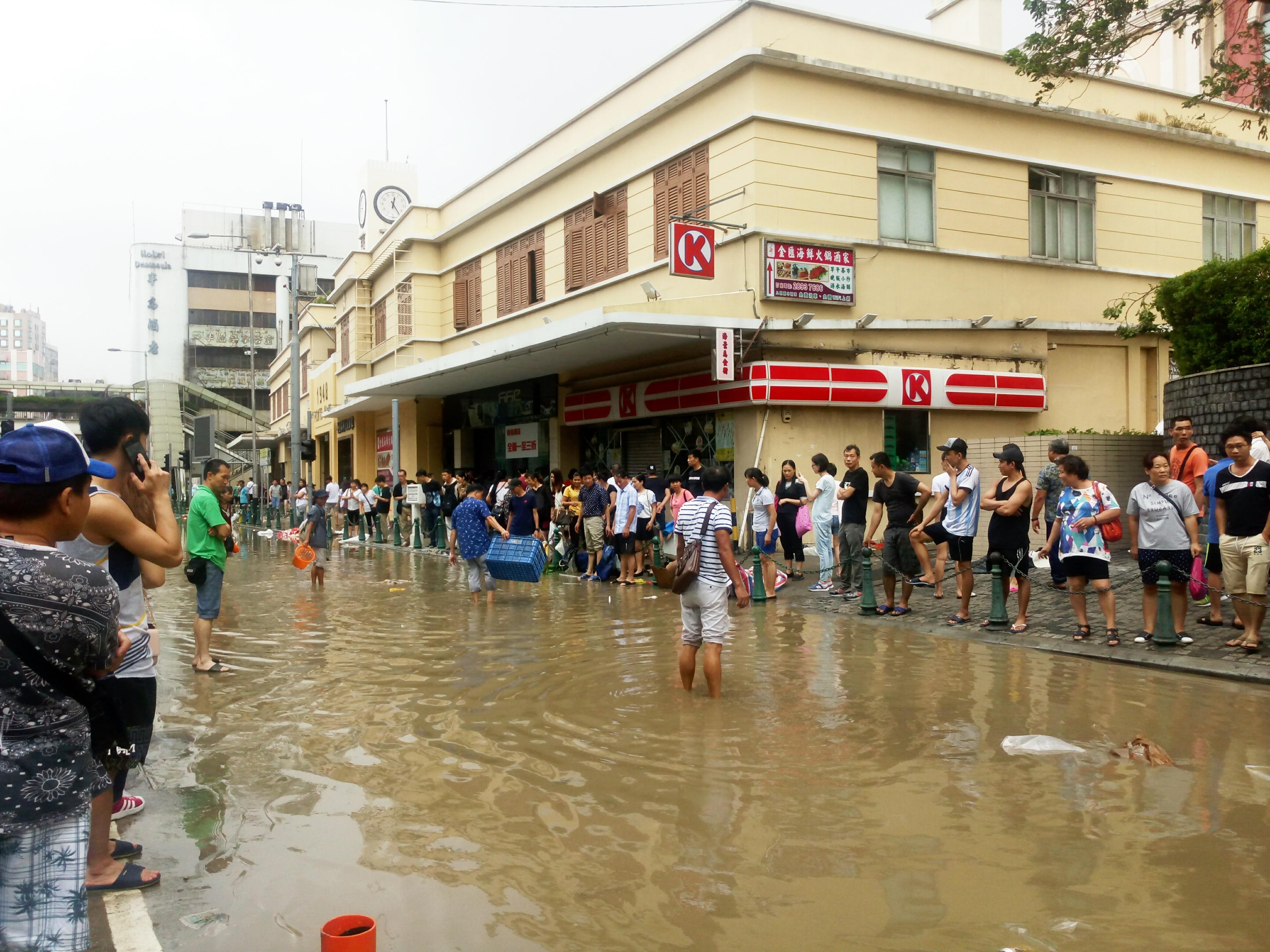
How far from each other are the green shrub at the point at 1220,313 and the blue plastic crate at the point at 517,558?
33.3ft

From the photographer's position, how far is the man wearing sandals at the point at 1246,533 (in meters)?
8.57

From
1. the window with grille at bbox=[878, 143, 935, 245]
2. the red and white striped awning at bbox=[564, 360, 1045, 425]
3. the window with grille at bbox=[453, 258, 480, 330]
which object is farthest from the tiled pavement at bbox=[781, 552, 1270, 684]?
the window with grille at bbox=[453, 258, 480, 330]

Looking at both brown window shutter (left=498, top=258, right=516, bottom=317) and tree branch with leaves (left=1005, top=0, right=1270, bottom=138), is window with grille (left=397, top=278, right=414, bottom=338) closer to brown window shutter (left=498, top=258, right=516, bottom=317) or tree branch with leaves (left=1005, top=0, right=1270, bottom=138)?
brown window shutter (left=498, top=258, right=516, bottom=317)

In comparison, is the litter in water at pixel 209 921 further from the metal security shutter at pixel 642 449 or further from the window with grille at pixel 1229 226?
the window with grille at pixel 1229 226

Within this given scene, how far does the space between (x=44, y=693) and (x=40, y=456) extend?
0.59 meters

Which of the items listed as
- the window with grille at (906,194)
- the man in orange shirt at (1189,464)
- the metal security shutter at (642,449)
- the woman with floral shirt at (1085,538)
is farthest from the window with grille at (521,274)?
the woman with floral shirt at (1085,538)

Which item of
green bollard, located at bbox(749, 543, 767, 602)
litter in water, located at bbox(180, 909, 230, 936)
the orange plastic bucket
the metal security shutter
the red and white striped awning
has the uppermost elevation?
the red and white striped awning

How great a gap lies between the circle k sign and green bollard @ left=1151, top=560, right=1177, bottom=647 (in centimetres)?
1044

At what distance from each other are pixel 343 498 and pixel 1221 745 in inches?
1061

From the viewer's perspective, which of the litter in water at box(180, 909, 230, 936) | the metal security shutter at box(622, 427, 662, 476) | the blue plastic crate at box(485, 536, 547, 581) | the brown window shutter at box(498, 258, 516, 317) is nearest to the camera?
the litter in water at box(180, 909, 230, 936)

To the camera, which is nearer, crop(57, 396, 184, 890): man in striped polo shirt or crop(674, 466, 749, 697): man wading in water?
crop(57, 396, 184, 890): man in striped polo shirt

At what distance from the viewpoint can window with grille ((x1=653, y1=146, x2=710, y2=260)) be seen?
757 inches

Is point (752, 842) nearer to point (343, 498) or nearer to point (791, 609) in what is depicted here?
point (791, 609)

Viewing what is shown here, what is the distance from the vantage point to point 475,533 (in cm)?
1370
